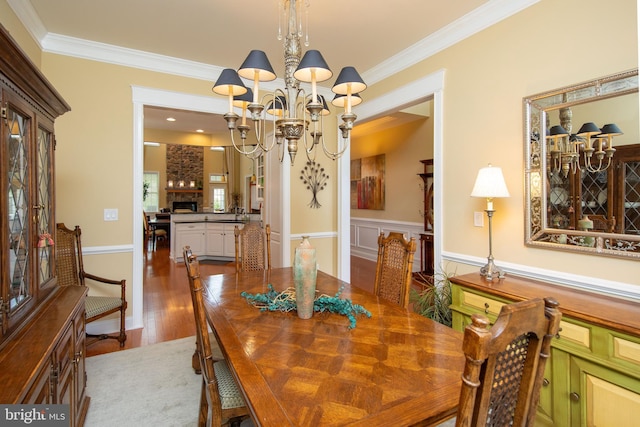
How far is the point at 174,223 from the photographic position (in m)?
7.00

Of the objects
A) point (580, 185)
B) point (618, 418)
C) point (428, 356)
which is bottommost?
point (618, 418)

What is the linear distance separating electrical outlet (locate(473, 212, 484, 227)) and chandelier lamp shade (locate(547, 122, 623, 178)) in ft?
1.95

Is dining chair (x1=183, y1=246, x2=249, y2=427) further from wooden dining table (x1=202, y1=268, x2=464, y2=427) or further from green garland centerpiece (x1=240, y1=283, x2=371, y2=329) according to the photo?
green garland centerpiece (x1=240, y1=283, x2=371, y2=329)

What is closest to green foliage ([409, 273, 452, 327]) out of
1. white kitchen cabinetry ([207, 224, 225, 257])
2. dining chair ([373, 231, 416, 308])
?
dining chair ([373, 231, 416, 308])

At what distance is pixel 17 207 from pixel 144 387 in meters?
1.55

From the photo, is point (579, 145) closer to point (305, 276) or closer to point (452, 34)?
point (452, 34)

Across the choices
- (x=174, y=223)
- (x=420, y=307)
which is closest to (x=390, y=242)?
(x=420, y=307)

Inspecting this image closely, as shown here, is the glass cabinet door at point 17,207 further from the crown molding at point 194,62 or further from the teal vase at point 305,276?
the crown molding at point 194,62

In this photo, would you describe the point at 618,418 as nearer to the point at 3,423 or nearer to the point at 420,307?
the point at 420,307

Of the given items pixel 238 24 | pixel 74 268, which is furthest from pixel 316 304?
pixel 74 268

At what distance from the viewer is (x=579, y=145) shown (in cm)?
200

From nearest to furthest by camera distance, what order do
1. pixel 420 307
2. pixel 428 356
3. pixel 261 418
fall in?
pixel 261 418, pixel 428 356, pixel 420 307

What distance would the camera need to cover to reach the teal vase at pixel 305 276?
1.55 meters

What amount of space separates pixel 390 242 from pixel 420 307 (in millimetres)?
883
